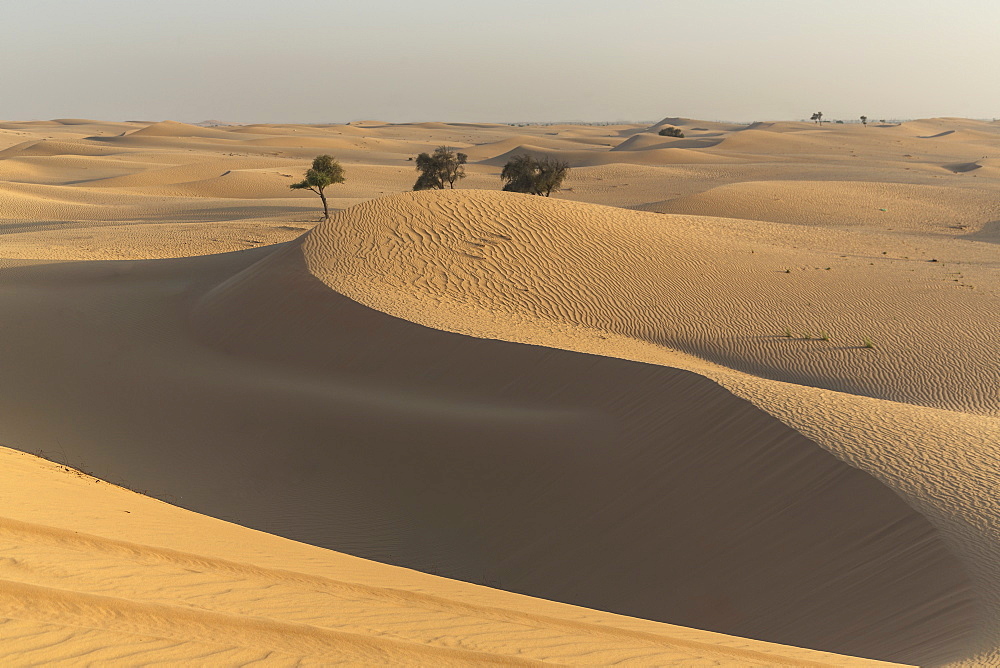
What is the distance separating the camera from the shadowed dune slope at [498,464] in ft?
24.3

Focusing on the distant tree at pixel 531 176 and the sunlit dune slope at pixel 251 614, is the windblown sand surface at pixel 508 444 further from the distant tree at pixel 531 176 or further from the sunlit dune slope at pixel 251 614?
the distant tree at pixel 531 176

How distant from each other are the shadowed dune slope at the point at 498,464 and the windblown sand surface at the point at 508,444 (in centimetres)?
4

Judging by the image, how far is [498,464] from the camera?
11016 mm

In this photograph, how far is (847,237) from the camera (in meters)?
27.5

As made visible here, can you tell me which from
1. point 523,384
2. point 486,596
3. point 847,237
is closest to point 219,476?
point 523,384

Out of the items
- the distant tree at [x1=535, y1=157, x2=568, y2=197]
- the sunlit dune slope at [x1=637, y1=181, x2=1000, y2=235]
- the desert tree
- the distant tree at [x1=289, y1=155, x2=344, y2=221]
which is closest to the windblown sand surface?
the sunlit dune slope at [x1=637, y1=181, x2=1000, y2=235]

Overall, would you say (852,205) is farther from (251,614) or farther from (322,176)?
(251,614)

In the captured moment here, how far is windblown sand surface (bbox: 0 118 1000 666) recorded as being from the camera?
17.1 ft

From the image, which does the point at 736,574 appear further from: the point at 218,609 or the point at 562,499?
the point at 218,609

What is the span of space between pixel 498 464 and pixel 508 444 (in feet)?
1.21

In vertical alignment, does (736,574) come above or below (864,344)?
below

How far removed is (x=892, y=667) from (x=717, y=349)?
1075 centimetres

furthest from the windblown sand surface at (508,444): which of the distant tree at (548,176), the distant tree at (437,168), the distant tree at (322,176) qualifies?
the distant tree at (437,168)

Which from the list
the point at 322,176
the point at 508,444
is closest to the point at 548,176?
the point at 322,176
